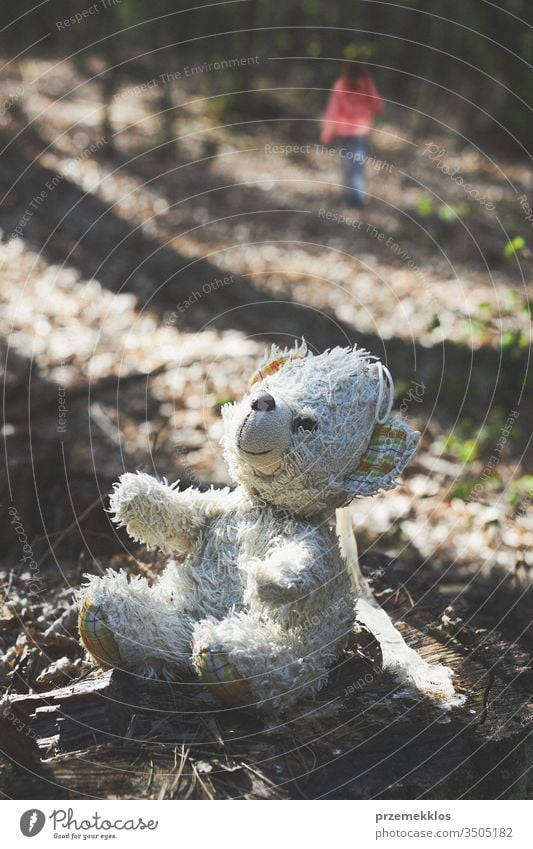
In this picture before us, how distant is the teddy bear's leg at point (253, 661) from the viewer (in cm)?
194

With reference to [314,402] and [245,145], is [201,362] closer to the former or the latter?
[314,402]

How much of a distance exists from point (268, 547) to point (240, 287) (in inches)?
156

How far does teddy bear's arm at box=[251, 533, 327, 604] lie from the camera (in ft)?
6.38

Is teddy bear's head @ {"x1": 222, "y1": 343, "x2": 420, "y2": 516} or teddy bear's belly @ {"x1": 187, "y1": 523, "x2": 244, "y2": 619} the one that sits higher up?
teddy bear's head @ {"x1": 222, "y1": 343, "x2": 420, "y2": 516}

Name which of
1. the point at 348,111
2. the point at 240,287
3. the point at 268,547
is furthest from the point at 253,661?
the point at 348,111

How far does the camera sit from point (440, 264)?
675cm

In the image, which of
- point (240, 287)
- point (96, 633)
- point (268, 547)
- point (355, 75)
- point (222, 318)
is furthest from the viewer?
point (355, 75)

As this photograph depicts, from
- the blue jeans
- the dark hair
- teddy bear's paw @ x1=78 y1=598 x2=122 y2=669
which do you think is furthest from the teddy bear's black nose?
the dark hair

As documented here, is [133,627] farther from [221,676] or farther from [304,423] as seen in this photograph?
[304,423]

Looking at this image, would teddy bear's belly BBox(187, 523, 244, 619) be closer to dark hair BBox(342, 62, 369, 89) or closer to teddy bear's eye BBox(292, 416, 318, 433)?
teddy bear's eye BBox(292, 416, 318, 433)

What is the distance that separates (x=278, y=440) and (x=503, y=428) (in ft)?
8.26

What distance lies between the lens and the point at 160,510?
7.47 feet

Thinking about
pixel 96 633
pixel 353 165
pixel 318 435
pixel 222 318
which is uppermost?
pixel 353 165
